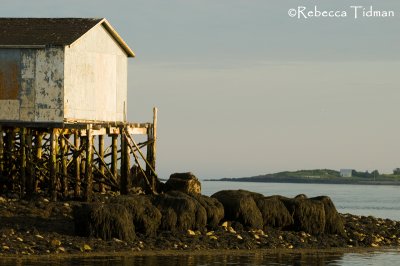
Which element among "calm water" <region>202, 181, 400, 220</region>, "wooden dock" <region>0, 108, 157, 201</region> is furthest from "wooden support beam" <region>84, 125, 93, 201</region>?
"calm water" <region>202, 181, 400, 220</region>

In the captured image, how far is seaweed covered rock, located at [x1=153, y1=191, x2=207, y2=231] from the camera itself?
1574 inches

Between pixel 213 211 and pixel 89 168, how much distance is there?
770cm

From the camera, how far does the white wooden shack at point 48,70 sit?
46.0 m

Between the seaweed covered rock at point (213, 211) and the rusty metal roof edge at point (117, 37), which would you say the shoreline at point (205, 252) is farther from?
the rusty metal roof edge at point (117, 37)

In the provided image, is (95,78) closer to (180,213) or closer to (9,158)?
(9,158)

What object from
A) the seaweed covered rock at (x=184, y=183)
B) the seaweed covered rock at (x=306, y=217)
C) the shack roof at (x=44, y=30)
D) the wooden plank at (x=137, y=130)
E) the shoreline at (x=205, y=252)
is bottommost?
the shoreline at (x=205, y=252)

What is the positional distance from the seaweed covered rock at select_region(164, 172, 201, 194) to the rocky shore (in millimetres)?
6591

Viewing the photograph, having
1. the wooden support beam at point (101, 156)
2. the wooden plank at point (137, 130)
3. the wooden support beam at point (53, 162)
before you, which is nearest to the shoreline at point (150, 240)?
the wooden support beam at point (53, 162)

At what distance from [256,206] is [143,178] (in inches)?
469

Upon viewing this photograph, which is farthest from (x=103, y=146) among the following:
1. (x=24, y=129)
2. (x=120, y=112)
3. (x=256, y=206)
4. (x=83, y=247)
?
(x=83, y=247)

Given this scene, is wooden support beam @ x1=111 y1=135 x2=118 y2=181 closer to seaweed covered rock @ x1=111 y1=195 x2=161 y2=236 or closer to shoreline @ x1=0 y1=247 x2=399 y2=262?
seaweed covered rock @ x1=111 y1=195 x2=161 y2=236

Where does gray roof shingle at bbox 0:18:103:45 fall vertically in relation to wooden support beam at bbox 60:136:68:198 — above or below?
above

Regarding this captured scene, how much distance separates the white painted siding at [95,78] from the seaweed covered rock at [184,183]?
323 centimetres

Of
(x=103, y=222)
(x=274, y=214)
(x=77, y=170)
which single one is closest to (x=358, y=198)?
(x=77, y=170)
